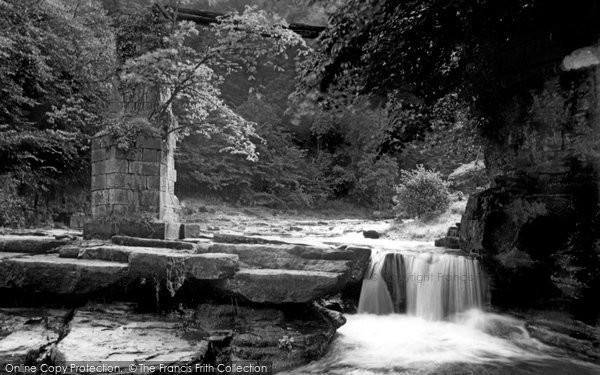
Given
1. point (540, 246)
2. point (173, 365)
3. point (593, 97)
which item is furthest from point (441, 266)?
point (173, 365)

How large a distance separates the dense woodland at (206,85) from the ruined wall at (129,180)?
38 centimetres

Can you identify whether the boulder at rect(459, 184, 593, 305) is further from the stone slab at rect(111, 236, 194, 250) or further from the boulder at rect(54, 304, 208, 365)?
the stone slab at rect(111, 236, 194, 250)

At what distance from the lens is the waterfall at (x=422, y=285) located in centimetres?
588

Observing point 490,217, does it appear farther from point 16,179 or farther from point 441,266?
point 16,179

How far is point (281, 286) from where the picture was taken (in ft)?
16.4

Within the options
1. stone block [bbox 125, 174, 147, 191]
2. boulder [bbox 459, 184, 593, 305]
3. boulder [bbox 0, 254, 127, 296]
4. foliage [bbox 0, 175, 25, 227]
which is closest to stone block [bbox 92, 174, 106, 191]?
stone block [bbox 125, 174, 147, 191]

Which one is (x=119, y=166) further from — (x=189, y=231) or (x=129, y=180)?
(x=189, y=231)

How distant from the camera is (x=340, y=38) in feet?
15.4

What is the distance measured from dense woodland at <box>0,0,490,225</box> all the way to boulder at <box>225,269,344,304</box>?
2419 millimetres

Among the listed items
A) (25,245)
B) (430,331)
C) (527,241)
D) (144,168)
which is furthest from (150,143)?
(527,241)

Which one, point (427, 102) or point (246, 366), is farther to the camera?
point (427, 102)

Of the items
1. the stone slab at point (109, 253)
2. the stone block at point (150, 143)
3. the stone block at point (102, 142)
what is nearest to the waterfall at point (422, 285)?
the stone slab at point (109, 253)

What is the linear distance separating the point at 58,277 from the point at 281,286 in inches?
118

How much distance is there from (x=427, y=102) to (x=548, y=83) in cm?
171
